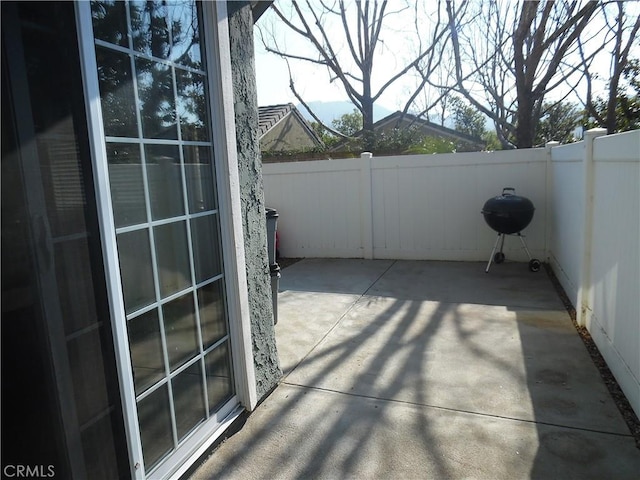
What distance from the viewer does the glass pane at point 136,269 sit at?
1.78m

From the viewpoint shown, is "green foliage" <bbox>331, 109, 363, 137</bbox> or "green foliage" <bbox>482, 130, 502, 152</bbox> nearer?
"green foliage" <bbox>482, 130, 502, 152</bbox>

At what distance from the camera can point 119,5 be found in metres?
1.74

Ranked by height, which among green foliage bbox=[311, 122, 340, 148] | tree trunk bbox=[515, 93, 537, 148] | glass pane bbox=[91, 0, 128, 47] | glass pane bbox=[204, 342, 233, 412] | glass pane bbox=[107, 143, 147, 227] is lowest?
glass pane bbox=[204, 342, 233, 412]

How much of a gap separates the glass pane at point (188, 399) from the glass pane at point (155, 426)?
7 centimetres

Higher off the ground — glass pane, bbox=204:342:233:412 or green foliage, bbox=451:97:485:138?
green foliage, bbox=451:97:485:138

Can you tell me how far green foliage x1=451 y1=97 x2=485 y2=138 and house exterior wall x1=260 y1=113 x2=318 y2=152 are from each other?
8.09 meters

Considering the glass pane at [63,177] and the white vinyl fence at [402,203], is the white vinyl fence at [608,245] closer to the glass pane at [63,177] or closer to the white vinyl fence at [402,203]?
the white vinyl fence at [402,203]

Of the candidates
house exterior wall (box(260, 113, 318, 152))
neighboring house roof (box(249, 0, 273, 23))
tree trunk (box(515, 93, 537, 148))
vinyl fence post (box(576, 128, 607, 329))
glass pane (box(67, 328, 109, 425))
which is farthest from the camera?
house exterior wall (box(260, 113, 318, 152))

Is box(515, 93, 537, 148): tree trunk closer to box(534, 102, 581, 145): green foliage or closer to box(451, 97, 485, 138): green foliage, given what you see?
box(534, 102, 581, 145): green foliage

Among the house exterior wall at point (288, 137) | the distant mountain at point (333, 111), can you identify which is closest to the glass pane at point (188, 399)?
the house exterior wall at point (288, 137)

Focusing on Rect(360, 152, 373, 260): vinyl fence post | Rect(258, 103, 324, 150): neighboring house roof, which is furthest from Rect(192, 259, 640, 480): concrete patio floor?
Rect(258, 103, 324, 150): neighboring house roof

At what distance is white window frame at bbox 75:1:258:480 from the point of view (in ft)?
5.19

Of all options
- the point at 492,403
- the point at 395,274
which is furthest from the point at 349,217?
the point at 492,403

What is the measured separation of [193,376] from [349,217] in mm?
5147
